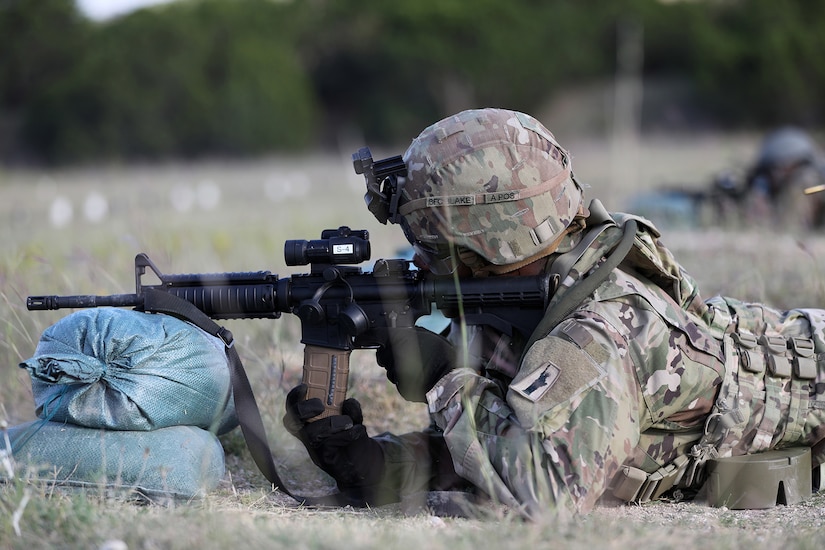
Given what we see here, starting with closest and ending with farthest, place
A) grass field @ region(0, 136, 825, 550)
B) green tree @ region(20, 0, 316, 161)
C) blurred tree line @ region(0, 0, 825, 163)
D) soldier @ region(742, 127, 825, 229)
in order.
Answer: grass field @ region(0, 136, 825, 550)
soldier @ region(742, 127, 825, 229)
blurred tree line @ region(0, 0, 825, 163)
green tree @ region(20, 0, 316, 161)

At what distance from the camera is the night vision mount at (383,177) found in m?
3.21

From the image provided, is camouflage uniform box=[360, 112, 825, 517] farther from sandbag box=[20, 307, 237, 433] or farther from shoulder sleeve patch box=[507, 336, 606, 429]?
sandbag box=[20, 307, 237, 433]

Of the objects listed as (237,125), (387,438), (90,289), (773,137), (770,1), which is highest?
(770,1)

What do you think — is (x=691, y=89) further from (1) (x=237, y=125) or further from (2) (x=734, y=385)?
A: (2) (x=734, y=385)

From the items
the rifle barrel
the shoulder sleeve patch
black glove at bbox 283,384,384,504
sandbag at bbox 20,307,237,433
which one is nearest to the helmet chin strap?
the shoulder sleeve patch

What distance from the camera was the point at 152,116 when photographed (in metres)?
31.6

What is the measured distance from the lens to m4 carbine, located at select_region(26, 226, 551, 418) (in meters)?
3.25

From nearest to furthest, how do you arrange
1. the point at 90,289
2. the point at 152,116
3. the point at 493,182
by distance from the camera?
the point at 493,182 < the point at 90,289 < the point at 152,116

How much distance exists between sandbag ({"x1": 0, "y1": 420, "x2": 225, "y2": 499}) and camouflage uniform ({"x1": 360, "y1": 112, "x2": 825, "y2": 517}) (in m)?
0.77

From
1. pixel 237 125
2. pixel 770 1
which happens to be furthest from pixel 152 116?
pixel 770 1

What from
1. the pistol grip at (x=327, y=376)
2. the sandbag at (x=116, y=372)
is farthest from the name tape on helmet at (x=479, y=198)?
the sandbag at (x=116, y=372)

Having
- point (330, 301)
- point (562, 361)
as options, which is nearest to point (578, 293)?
point (562, 361)

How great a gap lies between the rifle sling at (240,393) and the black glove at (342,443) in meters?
0.10

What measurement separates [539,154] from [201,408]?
1601mm
